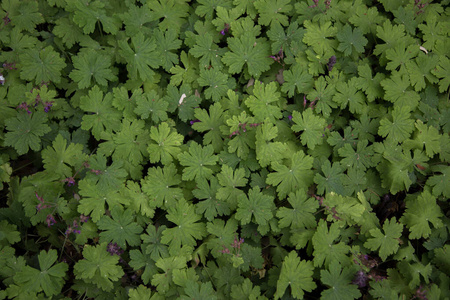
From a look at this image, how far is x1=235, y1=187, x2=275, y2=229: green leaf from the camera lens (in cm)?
313

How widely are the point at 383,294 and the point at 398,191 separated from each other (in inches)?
40.8

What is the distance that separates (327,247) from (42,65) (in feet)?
10.5

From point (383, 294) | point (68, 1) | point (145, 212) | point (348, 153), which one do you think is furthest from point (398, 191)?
point (68, 1)

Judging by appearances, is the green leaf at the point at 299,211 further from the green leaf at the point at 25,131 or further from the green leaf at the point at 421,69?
the green leaf at the point at 25,131

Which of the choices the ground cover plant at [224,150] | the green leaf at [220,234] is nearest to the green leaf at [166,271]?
the ground cover plant at [224,150]

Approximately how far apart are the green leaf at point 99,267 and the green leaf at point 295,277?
1372mm

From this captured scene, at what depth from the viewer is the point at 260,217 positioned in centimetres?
313

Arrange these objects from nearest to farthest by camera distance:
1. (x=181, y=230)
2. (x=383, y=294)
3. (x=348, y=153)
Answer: (x=383, y=294)
(x=181, y=230)
(x=348, y=153)

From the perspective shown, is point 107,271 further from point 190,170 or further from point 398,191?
point 398,191

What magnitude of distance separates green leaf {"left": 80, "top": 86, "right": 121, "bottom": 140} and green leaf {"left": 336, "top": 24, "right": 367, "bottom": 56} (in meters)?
2.38

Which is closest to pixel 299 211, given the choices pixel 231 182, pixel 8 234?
pixel 231 182

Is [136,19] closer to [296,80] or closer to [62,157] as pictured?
[62,157]

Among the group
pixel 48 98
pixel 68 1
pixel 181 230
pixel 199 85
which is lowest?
pixel 181 230

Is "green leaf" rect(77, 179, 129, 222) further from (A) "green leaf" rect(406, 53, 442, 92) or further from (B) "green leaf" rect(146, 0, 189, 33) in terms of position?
(A) "green leaf" rect(406, 53, 442, 92)
